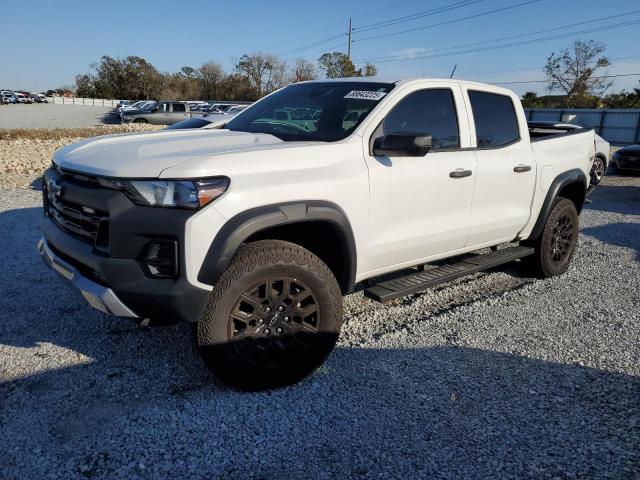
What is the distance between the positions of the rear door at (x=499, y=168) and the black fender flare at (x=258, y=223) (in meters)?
1.50

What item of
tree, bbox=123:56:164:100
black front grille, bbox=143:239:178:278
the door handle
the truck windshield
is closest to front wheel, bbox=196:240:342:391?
black front grille, bbox=143:239:178:278

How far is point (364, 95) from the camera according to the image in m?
3.58

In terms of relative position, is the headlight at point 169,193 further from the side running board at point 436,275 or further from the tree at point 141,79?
the tree at point 141,79

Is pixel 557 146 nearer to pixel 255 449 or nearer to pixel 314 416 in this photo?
pixel 314 416

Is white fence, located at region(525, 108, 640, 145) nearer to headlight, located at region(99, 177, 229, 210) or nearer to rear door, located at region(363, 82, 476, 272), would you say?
rear door, located at region(363, 82, 476, 272)

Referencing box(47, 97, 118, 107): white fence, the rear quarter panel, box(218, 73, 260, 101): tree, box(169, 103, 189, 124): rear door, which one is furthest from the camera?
box(218, 73, 260, 101): tree

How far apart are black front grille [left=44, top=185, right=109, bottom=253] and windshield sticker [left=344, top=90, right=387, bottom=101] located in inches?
75.9

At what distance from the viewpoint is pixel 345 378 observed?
10.5 feet

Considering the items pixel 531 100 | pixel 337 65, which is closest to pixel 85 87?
pixel 337 65

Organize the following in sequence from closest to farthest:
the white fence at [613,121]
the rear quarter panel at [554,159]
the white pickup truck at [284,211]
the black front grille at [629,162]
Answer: the white pickup truck at [284,211]
the rear quarter panel at [554,159]
the black front grille at [629,162]
the white fence at [613,121]

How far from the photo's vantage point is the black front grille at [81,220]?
2.62m

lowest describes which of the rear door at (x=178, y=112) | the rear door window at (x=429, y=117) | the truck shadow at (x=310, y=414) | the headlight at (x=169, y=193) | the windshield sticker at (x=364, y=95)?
the truck shadow at (x=310, y=414)

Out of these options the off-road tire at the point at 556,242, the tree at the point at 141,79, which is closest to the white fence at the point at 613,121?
the off-road tire at the point at 556,242

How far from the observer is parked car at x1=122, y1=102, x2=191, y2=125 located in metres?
28.8
